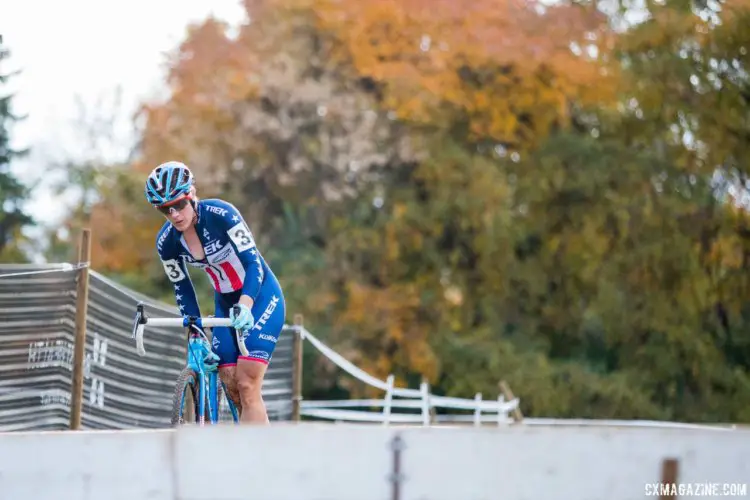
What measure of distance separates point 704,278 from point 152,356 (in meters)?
21.0

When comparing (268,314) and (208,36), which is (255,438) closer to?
(268,314)

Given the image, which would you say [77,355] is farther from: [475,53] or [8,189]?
[8,189]

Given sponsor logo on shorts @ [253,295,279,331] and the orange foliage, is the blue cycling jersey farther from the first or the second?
the orange foliage

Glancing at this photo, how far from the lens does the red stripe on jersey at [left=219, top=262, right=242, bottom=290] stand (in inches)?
343

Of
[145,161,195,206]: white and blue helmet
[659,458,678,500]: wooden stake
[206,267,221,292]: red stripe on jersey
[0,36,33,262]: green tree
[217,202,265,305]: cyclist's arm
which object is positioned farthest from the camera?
[0,36,33,262]: green tree

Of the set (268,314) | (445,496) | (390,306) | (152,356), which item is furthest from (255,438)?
(390,306)

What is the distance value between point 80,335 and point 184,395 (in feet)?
9.10

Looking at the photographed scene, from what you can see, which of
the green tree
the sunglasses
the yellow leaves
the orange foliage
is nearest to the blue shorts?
the sunglasses

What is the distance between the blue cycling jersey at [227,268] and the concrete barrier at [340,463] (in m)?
1.99

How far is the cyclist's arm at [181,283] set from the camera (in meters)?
8.53

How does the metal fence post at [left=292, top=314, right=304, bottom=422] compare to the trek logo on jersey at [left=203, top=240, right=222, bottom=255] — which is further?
the metal fence post at [left=292, top=314, right=304, bottom=422]

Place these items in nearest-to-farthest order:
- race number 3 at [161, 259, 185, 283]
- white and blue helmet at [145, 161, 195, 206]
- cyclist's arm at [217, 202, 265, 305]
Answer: white and blue helmet at [145, 161, 195, 206] → cyclist's arm at [217, 202, 265, 305] → race number 3 at [161, 259, 185, 283]

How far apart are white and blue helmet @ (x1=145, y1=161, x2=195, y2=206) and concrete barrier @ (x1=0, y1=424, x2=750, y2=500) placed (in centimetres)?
196

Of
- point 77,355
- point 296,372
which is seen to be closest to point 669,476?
point 77,355
